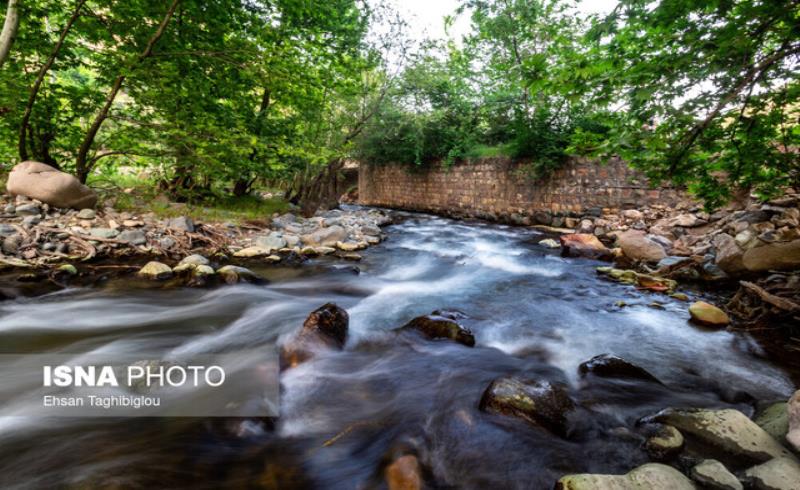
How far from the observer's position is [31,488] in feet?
5.50

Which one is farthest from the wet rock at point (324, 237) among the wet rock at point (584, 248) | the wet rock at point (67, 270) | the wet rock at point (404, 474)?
the wet rock at point (404, 474)

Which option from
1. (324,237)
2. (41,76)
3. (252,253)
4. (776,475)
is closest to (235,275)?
(252,253)

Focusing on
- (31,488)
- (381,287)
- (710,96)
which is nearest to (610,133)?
(710,96)

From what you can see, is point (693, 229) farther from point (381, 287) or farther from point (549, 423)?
point (549, 423)

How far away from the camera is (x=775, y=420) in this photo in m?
1.93

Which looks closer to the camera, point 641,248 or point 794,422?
point 794,422

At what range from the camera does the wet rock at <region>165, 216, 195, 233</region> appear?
249 inches

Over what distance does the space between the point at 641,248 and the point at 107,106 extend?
9342mm

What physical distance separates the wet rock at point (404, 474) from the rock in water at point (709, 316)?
11.6 feet

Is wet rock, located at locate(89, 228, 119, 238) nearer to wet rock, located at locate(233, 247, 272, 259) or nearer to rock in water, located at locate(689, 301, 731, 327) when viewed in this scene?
wet rock, located at locate(233, 247, 272, 259)

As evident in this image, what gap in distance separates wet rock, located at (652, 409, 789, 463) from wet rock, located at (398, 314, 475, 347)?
5.26 ft

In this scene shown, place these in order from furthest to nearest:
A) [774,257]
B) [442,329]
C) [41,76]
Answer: [41,76] → [774,257] → [442,329]

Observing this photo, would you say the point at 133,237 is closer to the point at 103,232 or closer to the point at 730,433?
the point at 103,232

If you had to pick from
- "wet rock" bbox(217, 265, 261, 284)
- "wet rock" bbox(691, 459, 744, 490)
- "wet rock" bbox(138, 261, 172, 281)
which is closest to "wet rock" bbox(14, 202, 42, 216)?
"wet rock" bbox(138, 261, 172, 281)
